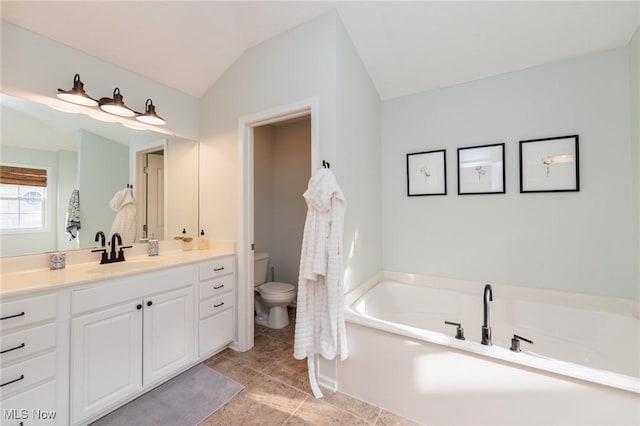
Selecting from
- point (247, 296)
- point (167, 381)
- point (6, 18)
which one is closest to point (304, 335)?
point (247, 296)

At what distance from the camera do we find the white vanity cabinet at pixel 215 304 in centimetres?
200

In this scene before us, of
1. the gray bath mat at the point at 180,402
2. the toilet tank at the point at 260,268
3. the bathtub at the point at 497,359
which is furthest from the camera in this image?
the toilet tank at the point at 260,268

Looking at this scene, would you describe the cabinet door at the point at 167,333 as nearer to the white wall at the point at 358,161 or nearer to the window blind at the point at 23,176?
the window blind at the point at 23,176

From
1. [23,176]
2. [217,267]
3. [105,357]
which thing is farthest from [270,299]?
[23,176]

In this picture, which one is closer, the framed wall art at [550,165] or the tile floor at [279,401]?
the tile floor at [279,401]

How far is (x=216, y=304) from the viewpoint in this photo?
210 cm

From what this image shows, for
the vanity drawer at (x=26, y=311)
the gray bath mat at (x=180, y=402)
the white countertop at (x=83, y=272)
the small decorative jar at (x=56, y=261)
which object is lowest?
the gray bath mat at (x=180, y=402)

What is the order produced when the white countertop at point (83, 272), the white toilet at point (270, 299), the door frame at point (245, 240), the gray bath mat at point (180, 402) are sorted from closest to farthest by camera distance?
the white countertop at point (83, 272), the gray bath mat at point (180, 402), the door frame at point (245, 240), the white toilet at point (270, 299)

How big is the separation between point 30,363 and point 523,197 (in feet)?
10.4

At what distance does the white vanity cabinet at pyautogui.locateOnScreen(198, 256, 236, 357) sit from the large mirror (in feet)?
1.79

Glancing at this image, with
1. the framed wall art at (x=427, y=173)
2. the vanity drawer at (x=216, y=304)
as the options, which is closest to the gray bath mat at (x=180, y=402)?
the vanity drawer at (x=216, y=304)

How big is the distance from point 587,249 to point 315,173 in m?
1.98

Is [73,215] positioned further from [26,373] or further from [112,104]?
[26,373]

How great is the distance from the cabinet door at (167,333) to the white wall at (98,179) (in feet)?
2.33
